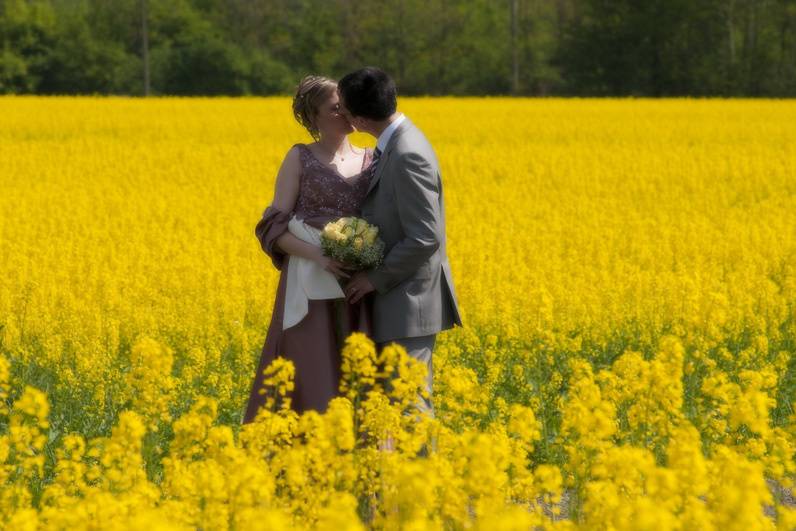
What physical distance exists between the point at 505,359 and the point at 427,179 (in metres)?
3.00

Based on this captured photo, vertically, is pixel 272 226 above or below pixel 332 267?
above

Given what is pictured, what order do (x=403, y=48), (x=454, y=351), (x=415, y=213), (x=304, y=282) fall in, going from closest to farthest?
(x=415, y=213) → (x=304, y=282) → (x=454, y=351) → (x=403, y=48)

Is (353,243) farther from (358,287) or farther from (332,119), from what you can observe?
(332,119)

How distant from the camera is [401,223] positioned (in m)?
4.83

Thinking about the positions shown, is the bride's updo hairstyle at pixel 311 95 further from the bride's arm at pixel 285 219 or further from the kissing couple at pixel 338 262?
the bride's arm at pixel 285 219

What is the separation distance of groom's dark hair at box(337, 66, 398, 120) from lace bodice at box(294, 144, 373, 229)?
0.43 metres

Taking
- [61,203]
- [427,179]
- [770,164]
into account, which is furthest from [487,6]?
[427,179]

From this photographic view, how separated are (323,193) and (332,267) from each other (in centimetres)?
30

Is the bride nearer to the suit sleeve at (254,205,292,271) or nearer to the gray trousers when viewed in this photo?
the suit sleeve at (254,205,292,271)

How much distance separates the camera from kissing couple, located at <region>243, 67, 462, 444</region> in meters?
4.75

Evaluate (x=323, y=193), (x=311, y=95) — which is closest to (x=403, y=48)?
(x=323, y=193)

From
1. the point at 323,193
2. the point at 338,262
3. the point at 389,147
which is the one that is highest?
the point at 389,147

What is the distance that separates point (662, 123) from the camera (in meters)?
27.1

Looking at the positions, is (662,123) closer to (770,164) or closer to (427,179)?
(770,164)
